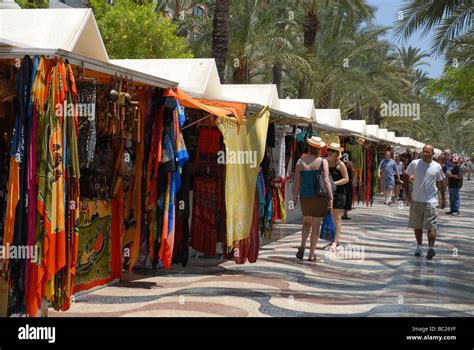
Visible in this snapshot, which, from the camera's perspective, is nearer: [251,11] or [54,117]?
[54,117]

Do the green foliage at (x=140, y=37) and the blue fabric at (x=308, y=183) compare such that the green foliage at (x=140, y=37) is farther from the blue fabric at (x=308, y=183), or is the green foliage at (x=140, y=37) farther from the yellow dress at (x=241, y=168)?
the yellow dress at (x=241, y=168)

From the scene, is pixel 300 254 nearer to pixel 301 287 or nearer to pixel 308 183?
pixel 308 183

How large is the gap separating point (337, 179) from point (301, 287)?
3150 mm

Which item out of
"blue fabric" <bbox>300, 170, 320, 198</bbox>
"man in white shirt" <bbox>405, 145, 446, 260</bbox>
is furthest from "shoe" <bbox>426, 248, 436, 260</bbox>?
"blue fabric" <bbox>300, 170, 320, 198</bbox>

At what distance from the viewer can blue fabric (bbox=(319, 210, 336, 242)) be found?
36.1 ft

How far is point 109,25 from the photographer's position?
22.3 m

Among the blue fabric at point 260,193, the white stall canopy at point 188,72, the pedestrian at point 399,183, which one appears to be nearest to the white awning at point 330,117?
the pedestrian at point 399,183

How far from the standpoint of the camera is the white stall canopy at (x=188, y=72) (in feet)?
34.2

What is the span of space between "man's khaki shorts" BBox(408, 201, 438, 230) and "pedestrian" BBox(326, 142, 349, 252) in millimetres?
1176

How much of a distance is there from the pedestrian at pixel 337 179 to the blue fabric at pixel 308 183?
3.90ft

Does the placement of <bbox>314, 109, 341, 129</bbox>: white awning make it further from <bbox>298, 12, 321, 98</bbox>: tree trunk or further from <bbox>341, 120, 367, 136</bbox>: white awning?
<bbox>298, 12, 321, 98</bbox>: tree trunk
